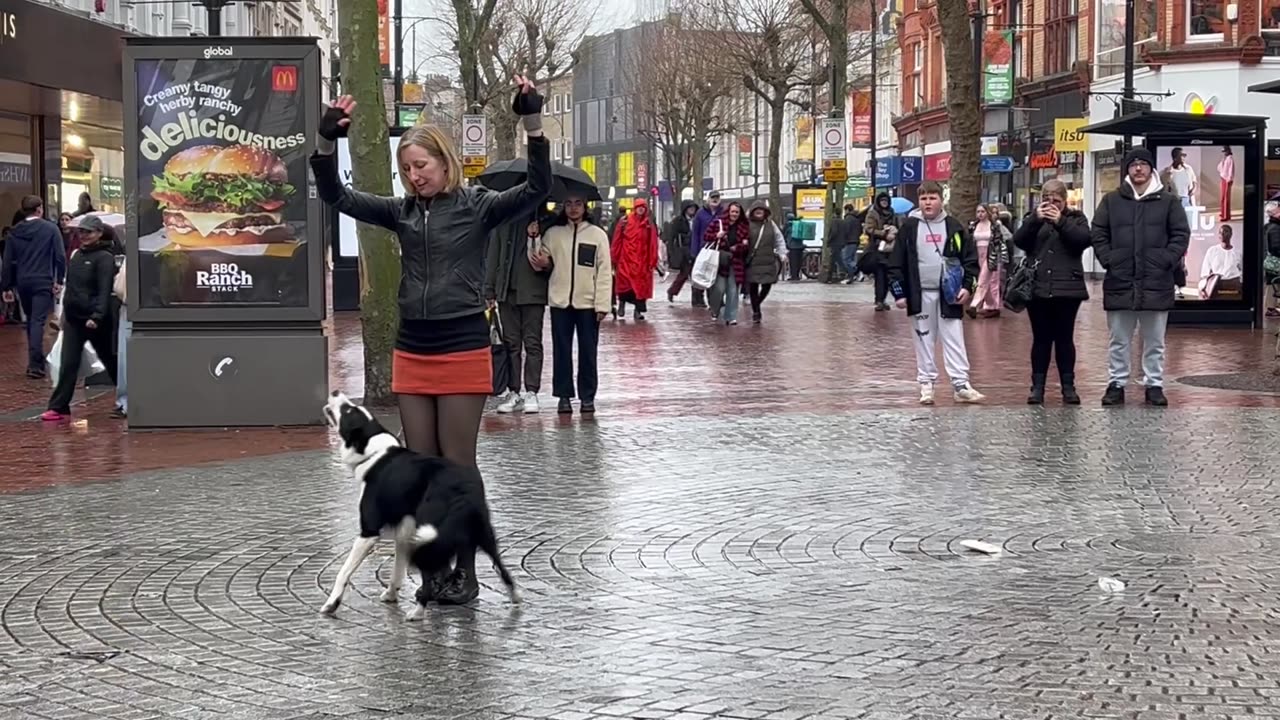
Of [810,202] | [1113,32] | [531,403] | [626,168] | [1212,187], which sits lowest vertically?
[531,403]

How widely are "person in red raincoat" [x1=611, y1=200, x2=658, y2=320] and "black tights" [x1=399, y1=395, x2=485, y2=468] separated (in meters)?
18.9

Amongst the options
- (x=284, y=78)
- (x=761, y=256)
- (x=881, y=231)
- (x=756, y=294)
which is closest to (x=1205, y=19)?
(x=881, y=231)

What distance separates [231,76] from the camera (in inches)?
526

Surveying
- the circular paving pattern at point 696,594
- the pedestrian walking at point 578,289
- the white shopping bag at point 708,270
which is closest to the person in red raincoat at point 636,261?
the white shopping bag at point 708,270

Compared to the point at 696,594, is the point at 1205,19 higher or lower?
higher

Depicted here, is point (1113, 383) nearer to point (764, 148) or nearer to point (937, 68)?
point (937, 68)

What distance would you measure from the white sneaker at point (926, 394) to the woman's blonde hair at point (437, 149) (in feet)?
26.4

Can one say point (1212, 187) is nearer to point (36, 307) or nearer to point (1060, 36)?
point (36, 307)

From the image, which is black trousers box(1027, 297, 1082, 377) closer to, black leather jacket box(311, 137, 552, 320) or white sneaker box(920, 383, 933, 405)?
white sneaker box(920, 383, 933, 405)

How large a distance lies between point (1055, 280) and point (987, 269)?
1382cm

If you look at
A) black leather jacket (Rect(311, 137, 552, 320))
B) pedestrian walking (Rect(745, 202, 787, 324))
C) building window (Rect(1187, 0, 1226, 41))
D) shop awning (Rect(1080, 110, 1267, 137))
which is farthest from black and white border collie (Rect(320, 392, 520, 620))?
building window (Rect(1187, 0, 1226, 41))

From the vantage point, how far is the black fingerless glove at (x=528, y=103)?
6.89 meters

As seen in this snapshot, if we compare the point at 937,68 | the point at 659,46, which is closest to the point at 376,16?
the point at 937,68

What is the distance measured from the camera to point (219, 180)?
13375mm
